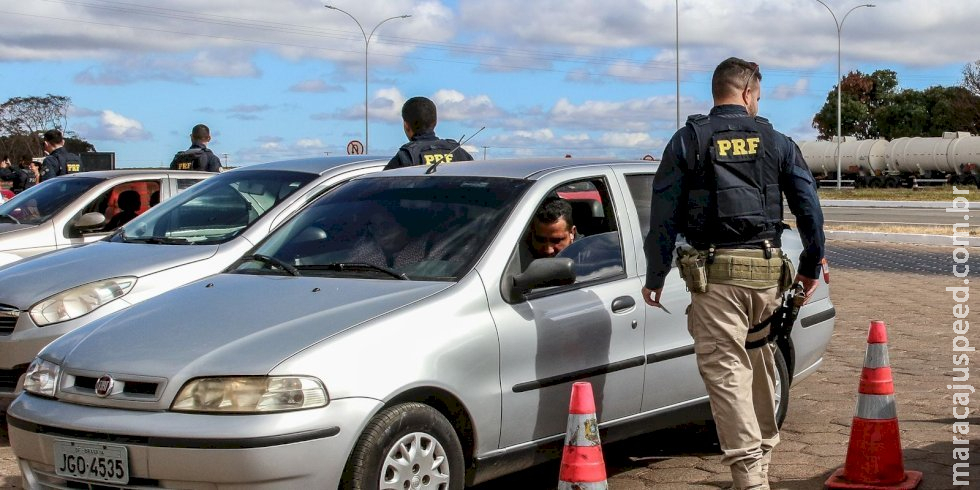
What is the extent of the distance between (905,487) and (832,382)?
9.79 ft

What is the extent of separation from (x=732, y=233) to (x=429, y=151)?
343 centimetres

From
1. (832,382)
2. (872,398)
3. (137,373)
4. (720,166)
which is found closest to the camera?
(137,373)

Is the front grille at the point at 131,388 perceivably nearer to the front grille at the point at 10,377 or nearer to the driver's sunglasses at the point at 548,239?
the driver's sunglasses at the point at 548,239

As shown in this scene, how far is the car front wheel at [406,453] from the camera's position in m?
4.10

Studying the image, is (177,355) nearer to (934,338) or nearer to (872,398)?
(872,398)

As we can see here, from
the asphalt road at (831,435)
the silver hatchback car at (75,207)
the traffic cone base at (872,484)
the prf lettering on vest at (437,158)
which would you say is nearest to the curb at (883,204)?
the asphalt road at (831,435)

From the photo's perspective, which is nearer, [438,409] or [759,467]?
[438,409]

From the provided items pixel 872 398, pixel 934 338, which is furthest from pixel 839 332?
pixel 872 398

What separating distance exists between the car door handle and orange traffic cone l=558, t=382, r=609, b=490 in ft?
3.60

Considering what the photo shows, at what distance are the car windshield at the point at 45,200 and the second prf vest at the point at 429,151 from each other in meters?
2.77

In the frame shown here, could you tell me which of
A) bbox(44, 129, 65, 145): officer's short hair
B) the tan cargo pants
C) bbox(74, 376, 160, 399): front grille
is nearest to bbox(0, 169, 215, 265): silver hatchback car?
bbox(74, 376, 160, 399): front grille

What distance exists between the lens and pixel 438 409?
448 centimetres

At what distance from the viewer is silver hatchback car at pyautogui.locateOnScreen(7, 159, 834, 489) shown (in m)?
4.04

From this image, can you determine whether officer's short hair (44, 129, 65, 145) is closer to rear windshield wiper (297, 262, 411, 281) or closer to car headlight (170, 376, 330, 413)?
rear windshield wiper (297, 262, 411, 281)
